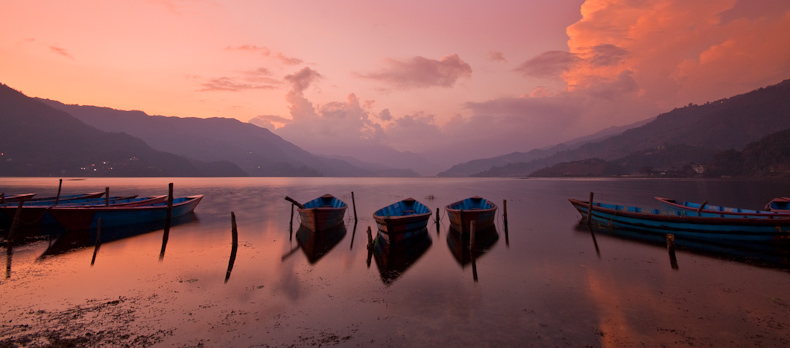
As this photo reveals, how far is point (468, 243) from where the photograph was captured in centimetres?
2119

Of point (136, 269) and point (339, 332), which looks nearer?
point (339, 332)

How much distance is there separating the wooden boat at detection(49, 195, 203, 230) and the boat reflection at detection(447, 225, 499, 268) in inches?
1004

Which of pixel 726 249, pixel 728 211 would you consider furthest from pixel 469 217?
pixel 728 211

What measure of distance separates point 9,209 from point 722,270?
44.5 m

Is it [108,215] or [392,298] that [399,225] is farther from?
[108,215]

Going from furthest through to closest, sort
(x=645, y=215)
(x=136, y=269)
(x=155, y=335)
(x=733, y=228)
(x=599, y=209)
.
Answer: (x=599, y=209), (x=645, y=215), (x=733, y=228), (x=136, y=269), (x=155, y=335)

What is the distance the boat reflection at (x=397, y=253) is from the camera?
14.6m

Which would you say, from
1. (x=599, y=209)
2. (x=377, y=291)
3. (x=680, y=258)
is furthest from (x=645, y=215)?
(x=377, y=291)

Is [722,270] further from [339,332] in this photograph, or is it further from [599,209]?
[339,332]

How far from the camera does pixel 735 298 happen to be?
10977 mm

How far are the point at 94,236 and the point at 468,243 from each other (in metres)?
25.4

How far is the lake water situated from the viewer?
8.37m

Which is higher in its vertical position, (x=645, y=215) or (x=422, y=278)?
(x=645, y=215)

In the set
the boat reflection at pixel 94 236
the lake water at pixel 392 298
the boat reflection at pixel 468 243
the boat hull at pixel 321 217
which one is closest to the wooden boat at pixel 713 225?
the lake water at pixel 392 298
